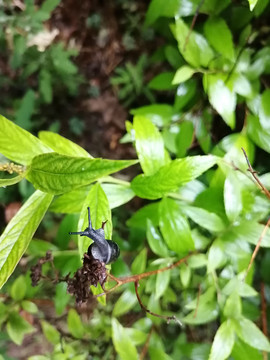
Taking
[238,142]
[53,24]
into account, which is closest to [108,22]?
[53,24]

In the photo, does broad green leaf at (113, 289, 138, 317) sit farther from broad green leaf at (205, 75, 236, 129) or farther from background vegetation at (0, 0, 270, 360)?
broad green leaf at (205, 75, 236, 129)

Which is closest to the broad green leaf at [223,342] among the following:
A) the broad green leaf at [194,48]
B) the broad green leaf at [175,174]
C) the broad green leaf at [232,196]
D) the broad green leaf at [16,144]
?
the broad green leaf at [232,196]

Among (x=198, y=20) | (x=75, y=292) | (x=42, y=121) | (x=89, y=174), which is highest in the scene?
(x=198, y=20)

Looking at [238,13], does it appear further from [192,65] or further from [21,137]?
[21,137]

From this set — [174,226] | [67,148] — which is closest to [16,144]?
[67,148]

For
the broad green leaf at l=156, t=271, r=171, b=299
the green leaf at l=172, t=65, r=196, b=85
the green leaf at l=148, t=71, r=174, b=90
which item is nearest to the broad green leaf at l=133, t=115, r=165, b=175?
the green leaf at l=172, t=65, r=196, b=85

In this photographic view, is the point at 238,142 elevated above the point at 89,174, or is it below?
below

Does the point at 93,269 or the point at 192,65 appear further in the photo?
the point at 192,65
